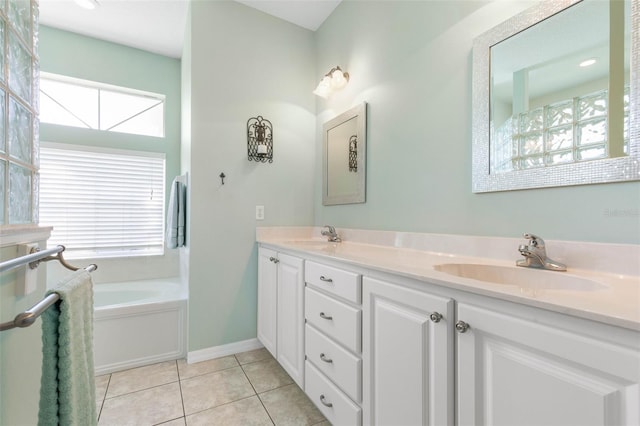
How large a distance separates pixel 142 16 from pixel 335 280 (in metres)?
2.88

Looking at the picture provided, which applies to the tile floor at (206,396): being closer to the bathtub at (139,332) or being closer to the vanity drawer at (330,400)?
the bathtub at (139,332)

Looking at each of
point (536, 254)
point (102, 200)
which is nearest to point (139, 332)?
point (102, 200)

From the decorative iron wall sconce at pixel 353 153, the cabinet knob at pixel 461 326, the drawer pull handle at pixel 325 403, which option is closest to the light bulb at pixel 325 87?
the decorative iron wall sconce at pixel 353 153

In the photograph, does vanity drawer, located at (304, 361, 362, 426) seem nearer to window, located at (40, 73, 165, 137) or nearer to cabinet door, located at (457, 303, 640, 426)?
cabinet door, located at (457, 303, 640, 426)

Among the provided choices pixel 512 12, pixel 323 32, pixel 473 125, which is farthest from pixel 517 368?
pixel 323 32

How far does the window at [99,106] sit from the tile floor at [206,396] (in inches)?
93.3

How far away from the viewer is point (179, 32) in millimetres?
2693

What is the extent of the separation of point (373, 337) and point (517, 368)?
516 mm

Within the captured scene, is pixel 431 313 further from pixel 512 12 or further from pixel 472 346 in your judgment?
pixel 512 12

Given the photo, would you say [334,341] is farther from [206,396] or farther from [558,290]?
[206,396]

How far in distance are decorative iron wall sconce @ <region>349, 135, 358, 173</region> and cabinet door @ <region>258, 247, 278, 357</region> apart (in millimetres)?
870

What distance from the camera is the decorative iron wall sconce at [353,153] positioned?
6.87 ft

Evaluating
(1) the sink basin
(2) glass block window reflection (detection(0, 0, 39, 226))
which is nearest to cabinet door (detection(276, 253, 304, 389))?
(1) the sink basin

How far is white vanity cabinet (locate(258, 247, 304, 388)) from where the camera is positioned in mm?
1638
